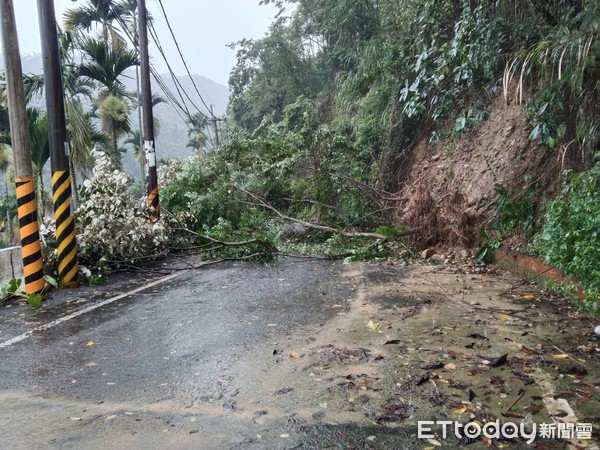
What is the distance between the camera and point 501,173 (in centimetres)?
887

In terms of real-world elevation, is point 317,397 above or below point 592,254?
below

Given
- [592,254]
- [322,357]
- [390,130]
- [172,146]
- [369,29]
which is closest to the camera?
[322,357]

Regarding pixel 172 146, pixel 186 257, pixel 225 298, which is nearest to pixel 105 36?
pixel 186 257

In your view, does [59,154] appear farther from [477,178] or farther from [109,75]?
[109,75]

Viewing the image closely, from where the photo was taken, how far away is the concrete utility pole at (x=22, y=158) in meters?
6.45

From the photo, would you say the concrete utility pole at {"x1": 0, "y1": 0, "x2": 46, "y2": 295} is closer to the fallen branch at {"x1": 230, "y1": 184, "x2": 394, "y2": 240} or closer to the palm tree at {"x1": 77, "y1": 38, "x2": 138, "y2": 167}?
the fallen branch at {"x1": 230, "y1": 184, "x2": 394, "y2": 240}

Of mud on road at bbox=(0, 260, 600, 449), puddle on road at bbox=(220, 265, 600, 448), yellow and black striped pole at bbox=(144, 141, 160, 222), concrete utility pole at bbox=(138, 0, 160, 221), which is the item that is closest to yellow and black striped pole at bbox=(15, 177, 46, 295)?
A: mud on road at bbox=(0, 260, 600, 449)

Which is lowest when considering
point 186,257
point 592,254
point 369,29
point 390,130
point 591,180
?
point 186,257

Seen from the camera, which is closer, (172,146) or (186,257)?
(186,257)

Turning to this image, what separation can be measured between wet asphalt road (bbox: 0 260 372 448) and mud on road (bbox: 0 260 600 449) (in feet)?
0.06

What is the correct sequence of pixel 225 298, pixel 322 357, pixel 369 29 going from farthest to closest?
pixel 369 29 → pixel 225 298 → pixel 322 357

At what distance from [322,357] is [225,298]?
8.54 feet

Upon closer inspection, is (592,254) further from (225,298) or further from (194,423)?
(225,298)

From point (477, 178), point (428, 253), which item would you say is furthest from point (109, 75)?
point (428, 253)
